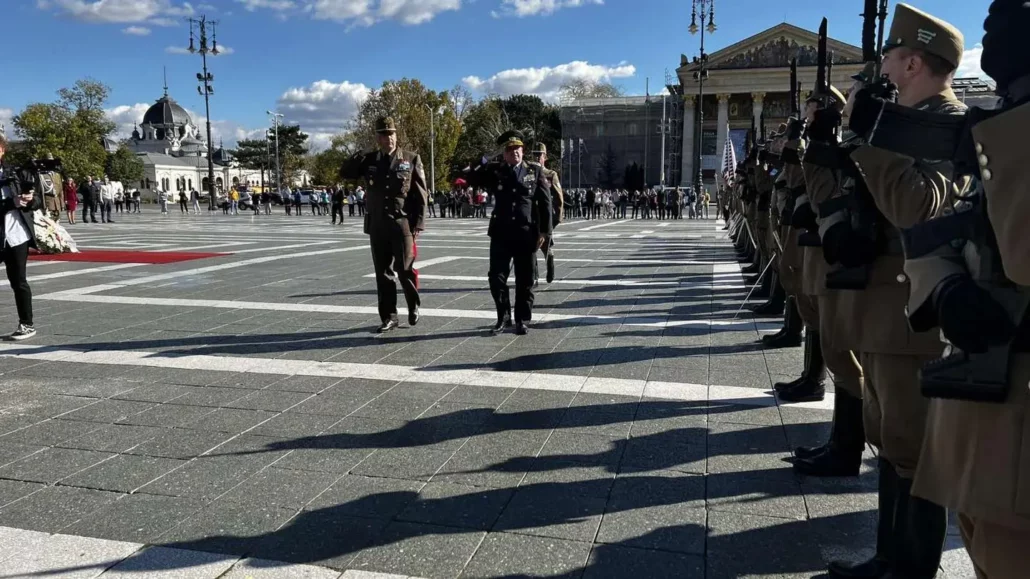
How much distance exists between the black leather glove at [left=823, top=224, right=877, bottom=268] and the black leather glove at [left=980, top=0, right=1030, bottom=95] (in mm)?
1237

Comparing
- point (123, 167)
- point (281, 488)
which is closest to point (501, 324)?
point (281, 488)

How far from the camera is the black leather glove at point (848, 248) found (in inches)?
109

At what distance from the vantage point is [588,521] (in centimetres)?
327

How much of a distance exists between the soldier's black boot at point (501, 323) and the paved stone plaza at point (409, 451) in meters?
0.18

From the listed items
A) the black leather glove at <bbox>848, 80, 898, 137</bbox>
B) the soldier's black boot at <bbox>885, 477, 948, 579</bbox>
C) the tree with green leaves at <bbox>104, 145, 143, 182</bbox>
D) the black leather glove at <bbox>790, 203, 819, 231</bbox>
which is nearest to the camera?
the black leather glove at <bbox>848, 80, 898, 137</bbox>

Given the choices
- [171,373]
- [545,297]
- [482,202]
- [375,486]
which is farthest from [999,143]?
[482,202]

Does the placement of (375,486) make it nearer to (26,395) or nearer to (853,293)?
(853,293)

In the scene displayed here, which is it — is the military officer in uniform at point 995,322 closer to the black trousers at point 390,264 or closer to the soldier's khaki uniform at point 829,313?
the soldier's khaki uniform at point 829,313

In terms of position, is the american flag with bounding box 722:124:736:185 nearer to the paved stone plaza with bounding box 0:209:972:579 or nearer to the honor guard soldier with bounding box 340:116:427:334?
the paved stone plaza with bounding box 0:209:972:579

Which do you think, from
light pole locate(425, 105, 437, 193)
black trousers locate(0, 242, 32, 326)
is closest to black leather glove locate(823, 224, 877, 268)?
black trousers locate(0, 242, 32, 326)

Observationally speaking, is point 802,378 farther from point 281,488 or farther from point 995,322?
point 995,322

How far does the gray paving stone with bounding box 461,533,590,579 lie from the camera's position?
2.84 metres

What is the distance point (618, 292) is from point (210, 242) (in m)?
13.2

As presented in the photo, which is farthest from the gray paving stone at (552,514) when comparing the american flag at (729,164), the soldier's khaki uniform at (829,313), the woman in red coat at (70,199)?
the woman in red coat at (70,199)
